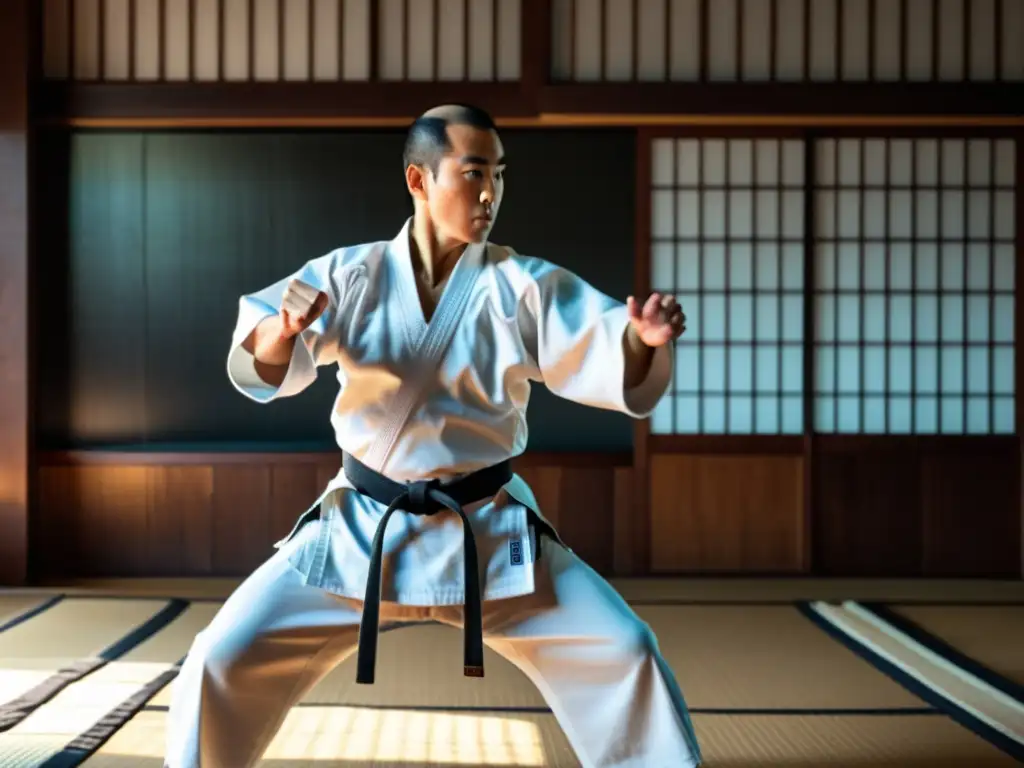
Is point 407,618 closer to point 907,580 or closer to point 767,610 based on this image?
point 767,610

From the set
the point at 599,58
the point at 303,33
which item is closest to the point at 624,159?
the point at 599,58

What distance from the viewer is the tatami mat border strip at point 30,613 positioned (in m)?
4.17

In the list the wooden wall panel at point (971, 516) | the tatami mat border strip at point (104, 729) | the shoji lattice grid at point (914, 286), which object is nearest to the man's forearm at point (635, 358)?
the tatami mat border strip at point (104, 729)

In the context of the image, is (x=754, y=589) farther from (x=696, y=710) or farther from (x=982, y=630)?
(x=696, y=710)

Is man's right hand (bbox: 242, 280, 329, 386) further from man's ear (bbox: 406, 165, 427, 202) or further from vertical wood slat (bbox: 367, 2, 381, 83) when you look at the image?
vertical wood slat (bbox: 367, 2, 381, 83)

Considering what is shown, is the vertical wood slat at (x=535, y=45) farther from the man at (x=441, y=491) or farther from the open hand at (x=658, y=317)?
the open hand at (x=658, y=317)

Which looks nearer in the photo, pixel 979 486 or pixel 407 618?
pixel 407 618

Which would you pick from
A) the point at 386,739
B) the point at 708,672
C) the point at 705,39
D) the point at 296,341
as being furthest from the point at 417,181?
the point at 705,39

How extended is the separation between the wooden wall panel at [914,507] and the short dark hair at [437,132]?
11.7 ft

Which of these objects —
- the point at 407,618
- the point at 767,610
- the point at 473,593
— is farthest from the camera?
the point at 767,610

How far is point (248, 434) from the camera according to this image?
5.43 meters

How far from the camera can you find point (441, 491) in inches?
82.9

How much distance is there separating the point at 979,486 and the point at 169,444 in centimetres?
373

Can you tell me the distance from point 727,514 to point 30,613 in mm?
2942
